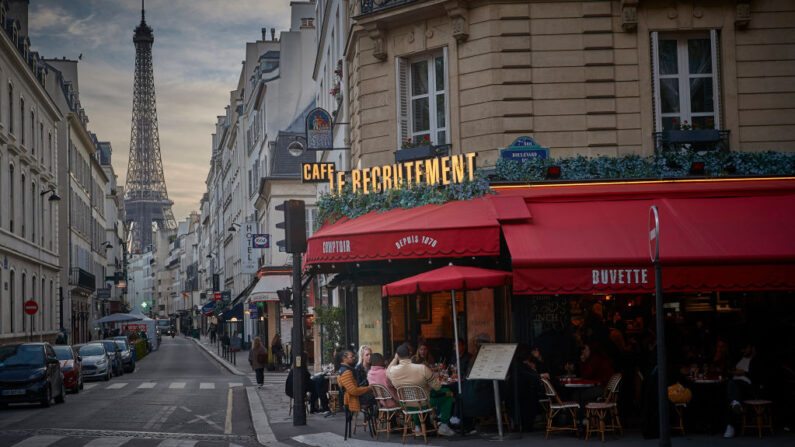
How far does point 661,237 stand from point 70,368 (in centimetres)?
1888

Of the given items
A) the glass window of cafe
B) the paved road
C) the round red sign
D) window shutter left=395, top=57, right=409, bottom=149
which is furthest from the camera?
the round red sign

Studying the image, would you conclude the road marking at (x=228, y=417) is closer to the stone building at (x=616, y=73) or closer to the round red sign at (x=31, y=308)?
the stone building at (x=616, y=73)

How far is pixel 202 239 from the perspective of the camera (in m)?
126

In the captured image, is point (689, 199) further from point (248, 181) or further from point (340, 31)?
point (248, 181)

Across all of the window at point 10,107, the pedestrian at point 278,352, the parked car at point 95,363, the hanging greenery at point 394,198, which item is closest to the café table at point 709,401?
the hanging greenery at point 394,198

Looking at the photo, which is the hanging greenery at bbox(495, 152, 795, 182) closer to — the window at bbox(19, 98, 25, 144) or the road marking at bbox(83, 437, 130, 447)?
the road marking at bbox(83, 437, 130, 447)

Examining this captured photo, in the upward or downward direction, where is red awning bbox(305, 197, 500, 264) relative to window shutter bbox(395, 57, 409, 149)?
downward

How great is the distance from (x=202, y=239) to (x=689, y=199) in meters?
114

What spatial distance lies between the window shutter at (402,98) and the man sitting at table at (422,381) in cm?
616

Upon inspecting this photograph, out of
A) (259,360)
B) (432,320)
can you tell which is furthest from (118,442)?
(259,360)

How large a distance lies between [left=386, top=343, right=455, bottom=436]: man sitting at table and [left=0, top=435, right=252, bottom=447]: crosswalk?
2.68 metres

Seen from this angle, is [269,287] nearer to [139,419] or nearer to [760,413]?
[139,419]

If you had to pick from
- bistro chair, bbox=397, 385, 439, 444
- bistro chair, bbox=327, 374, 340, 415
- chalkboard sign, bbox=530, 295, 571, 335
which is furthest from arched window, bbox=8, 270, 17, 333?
bistro chair, bbox=397, 385, 439, 444

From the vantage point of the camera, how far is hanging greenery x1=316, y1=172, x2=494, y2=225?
56.8ft
